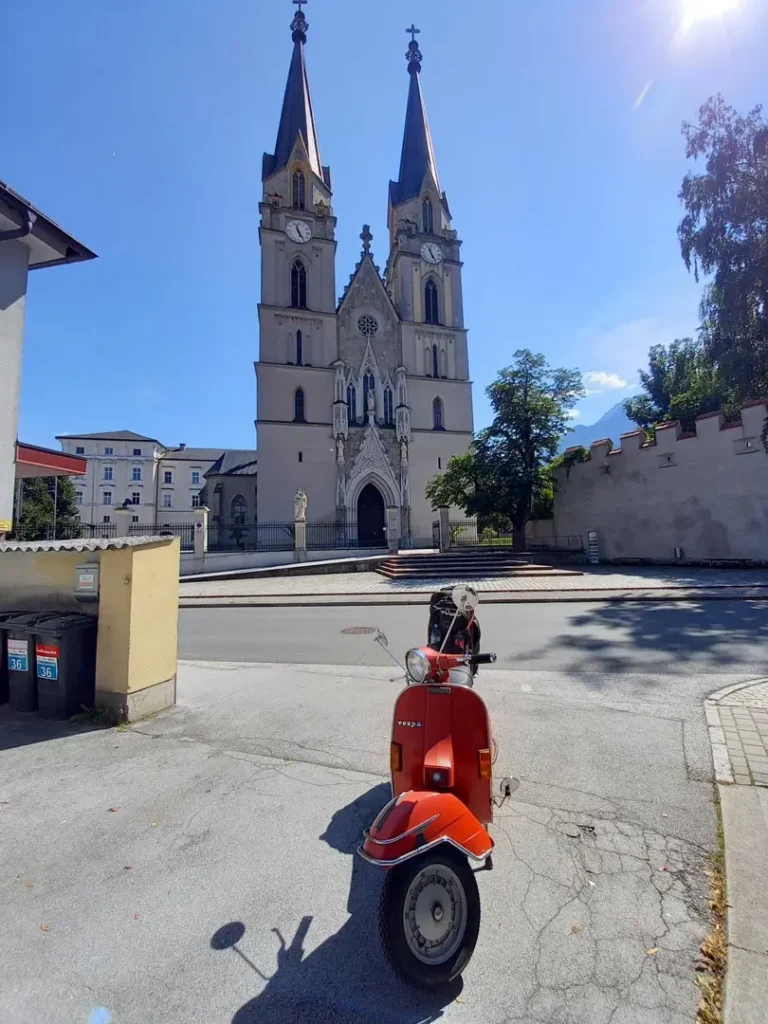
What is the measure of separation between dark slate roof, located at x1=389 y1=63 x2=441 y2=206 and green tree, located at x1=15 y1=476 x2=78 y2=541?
3506 centimetres

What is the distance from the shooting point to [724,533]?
19.5m

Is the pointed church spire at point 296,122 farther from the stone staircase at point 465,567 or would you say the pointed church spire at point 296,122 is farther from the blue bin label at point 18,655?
the blue bin label at point 18,655

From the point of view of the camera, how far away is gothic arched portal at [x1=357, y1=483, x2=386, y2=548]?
3494cm

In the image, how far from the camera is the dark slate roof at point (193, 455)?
7306 cm

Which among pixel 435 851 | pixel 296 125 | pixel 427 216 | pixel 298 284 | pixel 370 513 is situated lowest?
pixel 435 851

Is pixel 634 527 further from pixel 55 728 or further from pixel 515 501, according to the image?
pixel 55 728

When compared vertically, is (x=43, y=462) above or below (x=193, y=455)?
below

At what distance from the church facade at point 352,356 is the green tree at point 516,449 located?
8.19 meters

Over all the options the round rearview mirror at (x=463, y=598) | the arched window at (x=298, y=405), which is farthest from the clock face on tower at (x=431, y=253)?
the round rearview mirror at (x=463, y=598)

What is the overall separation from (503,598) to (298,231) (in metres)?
32.9

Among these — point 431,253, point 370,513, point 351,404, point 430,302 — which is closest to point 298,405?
point 351,404

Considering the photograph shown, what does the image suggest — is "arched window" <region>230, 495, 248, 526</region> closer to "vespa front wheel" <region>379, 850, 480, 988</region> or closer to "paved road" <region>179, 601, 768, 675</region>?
"paved road" <region>179, 601, 768, 675</region>

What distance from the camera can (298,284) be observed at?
3578cm

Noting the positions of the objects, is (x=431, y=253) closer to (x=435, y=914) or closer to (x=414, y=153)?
(x=414, y=153)
